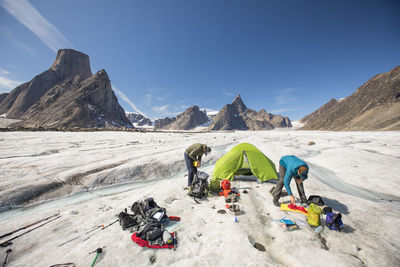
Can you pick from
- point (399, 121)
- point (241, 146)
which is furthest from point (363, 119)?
point (241, 146)

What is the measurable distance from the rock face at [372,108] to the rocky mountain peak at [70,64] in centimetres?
21304

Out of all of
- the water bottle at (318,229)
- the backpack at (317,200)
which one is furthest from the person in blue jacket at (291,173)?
the water bottle at (318,229)

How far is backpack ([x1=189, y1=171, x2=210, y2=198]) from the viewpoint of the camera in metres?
6.97

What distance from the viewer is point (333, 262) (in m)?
3.57

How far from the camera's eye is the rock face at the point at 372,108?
7737 centimetres

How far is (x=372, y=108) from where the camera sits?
93.2m

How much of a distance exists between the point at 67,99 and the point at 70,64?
229 ft

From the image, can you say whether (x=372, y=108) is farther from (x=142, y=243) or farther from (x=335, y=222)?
(x=142, y=243)

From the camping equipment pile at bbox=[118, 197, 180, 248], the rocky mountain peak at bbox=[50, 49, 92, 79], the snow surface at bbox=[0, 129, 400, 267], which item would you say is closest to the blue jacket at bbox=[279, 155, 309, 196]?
the snow surface at bbox=[0, 129, 400, 267]

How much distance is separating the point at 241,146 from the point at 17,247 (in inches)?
378

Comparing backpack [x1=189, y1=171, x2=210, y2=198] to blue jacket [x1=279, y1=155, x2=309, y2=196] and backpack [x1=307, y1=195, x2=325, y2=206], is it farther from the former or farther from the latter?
backpack [x1=307, y1=195, x2=325, y2=206]

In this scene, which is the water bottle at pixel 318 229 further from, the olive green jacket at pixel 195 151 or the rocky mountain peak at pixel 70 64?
the rocky mountain peak at pixel 70 64

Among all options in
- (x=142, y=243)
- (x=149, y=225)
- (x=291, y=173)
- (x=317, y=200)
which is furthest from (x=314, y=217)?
(x=142, y=243)

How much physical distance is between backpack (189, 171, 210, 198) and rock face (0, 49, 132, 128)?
105 metres
